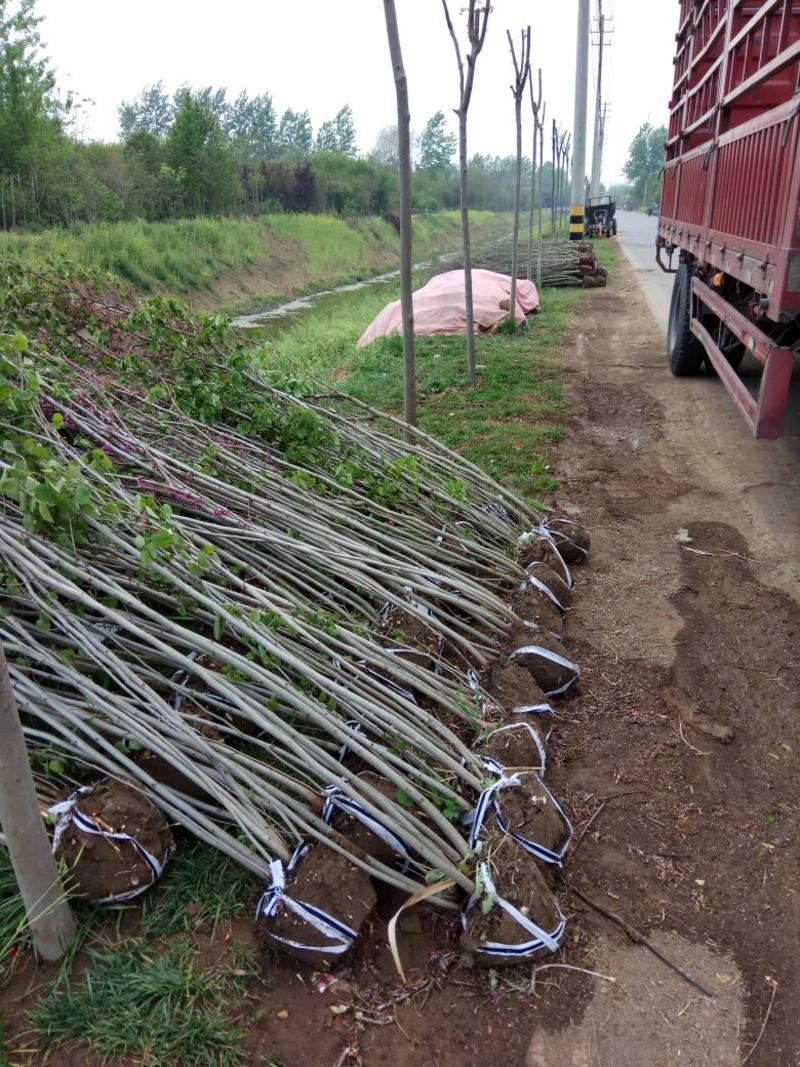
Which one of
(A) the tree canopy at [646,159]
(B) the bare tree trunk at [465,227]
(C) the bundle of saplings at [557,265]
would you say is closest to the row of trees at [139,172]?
(C) the bundle of saplings at [557,265]

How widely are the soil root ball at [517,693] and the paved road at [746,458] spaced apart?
1719 mm

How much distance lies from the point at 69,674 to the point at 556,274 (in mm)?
15888

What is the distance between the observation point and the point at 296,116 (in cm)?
6400

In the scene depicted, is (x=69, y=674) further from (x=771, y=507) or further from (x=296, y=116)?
(x=296, y=116)

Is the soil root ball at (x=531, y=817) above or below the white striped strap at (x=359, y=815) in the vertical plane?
below

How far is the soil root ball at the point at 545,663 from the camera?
3072 mm

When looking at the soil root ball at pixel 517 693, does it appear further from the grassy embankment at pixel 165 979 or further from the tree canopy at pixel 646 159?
the tree canopy at pixel 646 159

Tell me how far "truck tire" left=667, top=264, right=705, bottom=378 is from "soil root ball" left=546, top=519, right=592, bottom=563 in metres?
4.18

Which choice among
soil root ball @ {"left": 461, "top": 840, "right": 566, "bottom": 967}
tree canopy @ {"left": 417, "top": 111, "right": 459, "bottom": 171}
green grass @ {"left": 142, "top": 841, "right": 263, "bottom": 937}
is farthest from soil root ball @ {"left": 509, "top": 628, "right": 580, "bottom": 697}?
tree canopy @ {"left": 417, "top": 111, "right": 459, "bottom": 171}

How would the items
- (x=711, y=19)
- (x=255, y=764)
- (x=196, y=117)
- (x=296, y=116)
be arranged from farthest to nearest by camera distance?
1. (x=296, y=116)
2. (x=196, y=117)
3. (x=711, y=19)
4. (x=255, y=764)

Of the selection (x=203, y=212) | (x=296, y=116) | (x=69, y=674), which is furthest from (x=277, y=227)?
(x=296, y=116)

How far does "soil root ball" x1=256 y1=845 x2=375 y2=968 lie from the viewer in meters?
1.97

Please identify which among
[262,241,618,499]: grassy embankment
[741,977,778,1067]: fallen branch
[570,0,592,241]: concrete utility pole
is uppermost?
[570,0,592,241]: concrete utility pole

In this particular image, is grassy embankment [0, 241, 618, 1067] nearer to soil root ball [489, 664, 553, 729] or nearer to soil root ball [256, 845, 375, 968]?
soil root ball [256, 845, 375, 968]
